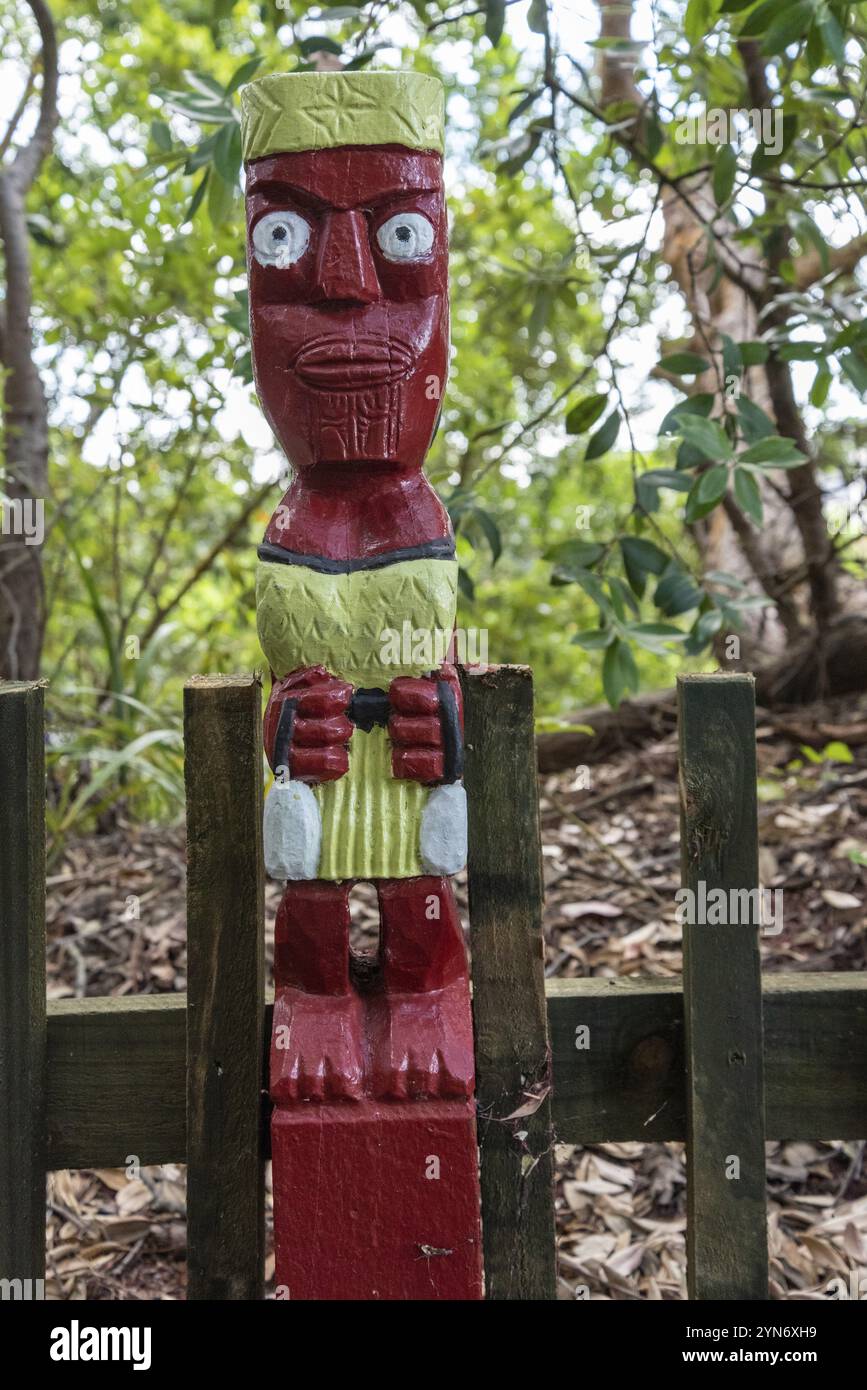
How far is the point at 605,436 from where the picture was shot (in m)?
2.65

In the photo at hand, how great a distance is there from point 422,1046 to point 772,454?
4.78 ft

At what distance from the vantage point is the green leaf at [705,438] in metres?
A: 2.33

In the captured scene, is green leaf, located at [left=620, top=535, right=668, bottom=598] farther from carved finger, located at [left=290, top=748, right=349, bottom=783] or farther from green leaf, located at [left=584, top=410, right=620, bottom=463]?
carved finger, located at [left=290, top=748, right=349, bottom=783]

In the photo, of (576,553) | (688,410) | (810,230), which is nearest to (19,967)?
(576,553)

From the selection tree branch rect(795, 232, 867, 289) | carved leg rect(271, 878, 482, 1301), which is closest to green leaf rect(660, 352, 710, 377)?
carved leg rect(271, 878, 482, 1301)

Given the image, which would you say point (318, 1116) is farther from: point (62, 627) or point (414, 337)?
point (62, 627)

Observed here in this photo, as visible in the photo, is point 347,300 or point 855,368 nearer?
point 347,300

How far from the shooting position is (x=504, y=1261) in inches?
67.3

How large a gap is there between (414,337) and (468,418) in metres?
2.46

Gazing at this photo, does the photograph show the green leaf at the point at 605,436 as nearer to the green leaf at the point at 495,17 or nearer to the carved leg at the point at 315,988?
the green leaf at the point at 495,17

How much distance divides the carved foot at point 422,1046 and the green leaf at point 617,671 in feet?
3.28

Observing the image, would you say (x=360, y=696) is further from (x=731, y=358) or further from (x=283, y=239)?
(x=731, y=358)

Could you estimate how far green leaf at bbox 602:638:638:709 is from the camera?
2586 millimetres

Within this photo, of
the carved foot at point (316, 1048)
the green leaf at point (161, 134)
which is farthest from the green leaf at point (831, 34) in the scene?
the carved foot at point (316, 1048)
